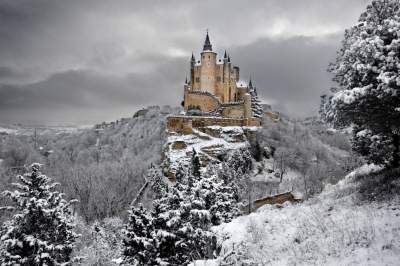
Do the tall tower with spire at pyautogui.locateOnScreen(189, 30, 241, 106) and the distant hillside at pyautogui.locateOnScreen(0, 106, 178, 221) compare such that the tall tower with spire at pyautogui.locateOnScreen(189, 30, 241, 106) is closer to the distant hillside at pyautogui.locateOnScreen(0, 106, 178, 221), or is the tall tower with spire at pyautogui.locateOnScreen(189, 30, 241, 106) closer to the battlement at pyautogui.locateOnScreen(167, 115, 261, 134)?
the battlement at pyautogui.locateOnScreen(167, 115, 261, 134)

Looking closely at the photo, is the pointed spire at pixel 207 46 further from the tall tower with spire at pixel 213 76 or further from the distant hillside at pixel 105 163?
the distant hillside at pixel 105 163

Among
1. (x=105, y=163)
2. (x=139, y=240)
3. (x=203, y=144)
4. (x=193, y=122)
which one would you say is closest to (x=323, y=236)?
(x=139, y=240)

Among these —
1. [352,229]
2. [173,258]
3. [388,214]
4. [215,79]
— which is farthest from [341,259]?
[215,79]

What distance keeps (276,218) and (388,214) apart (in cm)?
471

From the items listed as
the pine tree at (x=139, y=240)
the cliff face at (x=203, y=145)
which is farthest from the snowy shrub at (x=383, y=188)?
the cliff face at (x=203, y=145)

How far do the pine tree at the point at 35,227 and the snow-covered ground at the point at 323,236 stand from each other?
8.18 meters

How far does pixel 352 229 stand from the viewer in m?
10.8

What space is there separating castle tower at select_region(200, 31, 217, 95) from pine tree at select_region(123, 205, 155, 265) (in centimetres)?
6119

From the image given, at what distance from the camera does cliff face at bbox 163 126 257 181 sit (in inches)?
2376

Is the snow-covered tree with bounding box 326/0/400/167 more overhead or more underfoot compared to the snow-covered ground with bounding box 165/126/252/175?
more overhead

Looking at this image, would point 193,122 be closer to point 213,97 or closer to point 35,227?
point 213,97

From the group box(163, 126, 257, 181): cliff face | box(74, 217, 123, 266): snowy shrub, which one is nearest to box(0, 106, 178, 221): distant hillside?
box(163, 126, 257, 181): cliff face

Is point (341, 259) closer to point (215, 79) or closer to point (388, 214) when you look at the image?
point (388, 214)

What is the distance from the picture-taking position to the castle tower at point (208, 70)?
78556mm
